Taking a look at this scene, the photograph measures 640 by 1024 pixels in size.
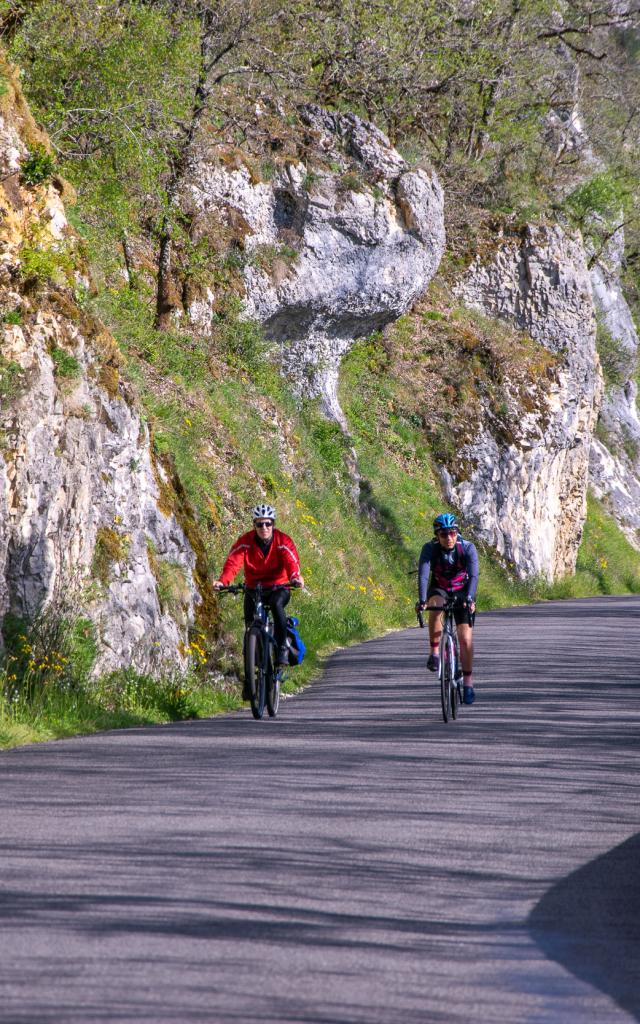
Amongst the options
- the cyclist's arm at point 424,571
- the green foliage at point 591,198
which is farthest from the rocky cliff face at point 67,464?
the green foliage at point 591,198

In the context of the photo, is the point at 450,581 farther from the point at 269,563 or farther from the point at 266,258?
the point at 266,258

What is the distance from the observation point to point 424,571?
50.0 ft

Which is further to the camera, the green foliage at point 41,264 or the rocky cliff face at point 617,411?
the rocky cliff face at point 617,411

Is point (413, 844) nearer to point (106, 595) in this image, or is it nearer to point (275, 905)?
point (275, 905)

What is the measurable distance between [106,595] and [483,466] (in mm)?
25850

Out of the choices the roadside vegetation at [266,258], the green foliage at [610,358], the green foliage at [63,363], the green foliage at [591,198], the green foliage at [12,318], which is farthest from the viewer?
the green foliage at [610,358]

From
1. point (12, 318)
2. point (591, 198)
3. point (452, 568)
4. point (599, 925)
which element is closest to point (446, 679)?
point (452, 568)

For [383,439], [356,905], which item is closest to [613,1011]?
[356,905]

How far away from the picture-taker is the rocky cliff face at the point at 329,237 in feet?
105

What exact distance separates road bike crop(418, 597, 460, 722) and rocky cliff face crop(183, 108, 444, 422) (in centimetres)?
1687

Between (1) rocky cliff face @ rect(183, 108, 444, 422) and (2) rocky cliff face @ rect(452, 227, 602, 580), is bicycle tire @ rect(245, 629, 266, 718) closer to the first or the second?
(1) rocky cliff face @ rect(183, 108, 444, 422)

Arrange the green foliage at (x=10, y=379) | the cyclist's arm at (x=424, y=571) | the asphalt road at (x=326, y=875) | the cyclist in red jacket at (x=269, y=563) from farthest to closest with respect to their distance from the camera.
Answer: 1. the cyclist in red jacket at (x=269, y=563)
2. the cyclist's arm at (x=424, y=571)
3. the green foliage at (x=10, y=379)
4. the asphalt road at (x=326, y=875)

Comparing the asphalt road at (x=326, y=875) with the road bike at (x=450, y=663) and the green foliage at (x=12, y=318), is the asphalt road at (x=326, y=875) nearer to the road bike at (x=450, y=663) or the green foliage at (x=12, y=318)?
the road bike at (x=450, y=663)

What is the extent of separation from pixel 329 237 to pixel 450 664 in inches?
786
